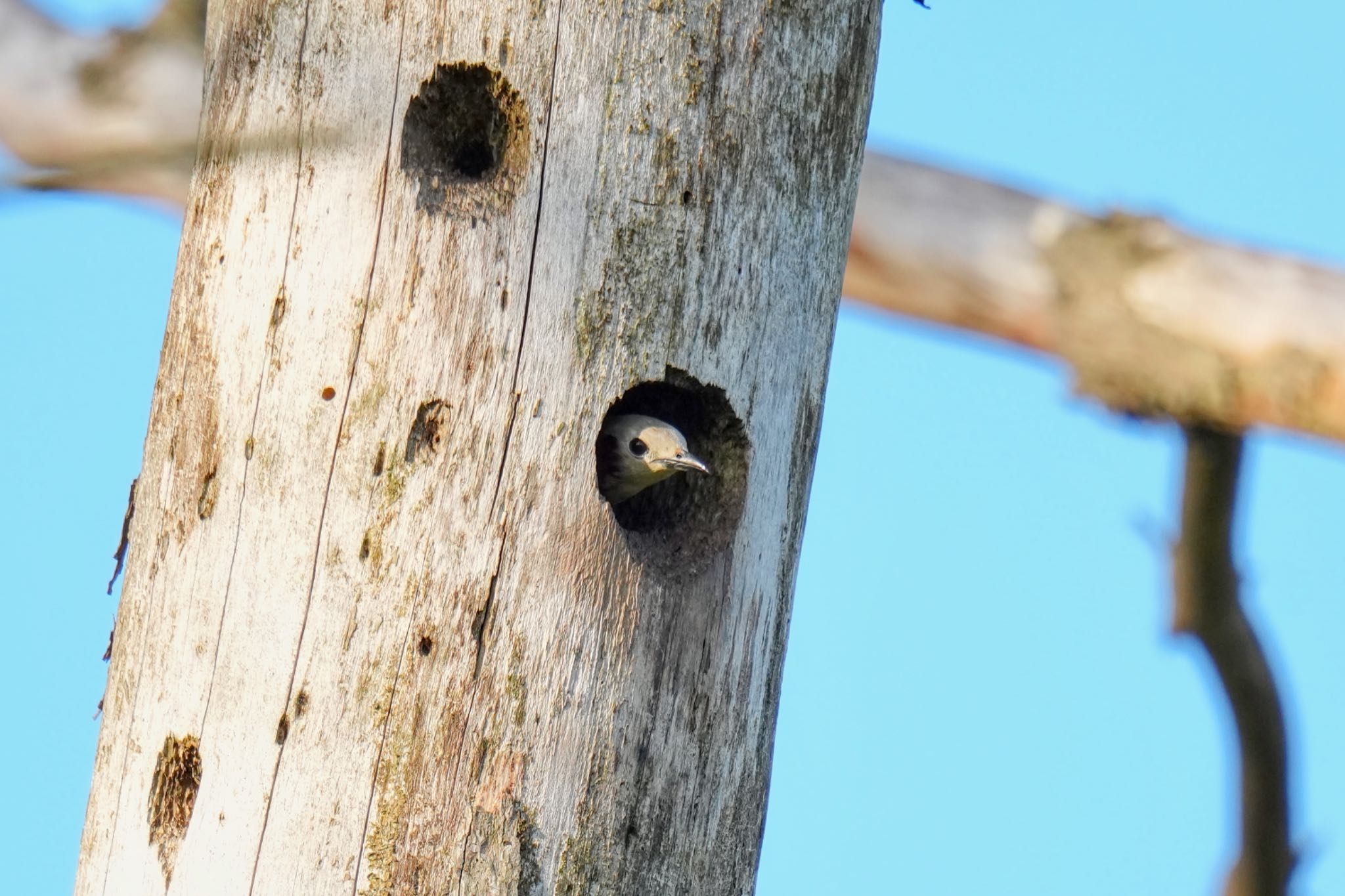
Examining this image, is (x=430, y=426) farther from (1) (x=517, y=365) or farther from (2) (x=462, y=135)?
(2) (x=462, y=135)

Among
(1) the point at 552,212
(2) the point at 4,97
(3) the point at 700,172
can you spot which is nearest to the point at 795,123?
(3) the point at 700,172

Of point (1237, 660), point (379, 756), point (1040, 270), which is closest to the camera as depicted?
point (379, 756)

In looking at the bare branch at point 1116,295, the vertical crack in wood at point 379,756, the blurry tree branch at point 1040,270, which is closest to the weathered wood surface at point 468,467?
the vertical crack in wood at point 379,756

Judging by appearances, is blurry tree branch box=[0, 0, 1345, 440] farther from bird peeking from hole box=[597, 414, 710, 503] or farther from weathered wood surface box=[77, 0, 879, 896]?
bird peeking from hole box=[597, 414, 710, 503]

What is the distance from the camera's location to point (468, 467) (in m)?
3.02

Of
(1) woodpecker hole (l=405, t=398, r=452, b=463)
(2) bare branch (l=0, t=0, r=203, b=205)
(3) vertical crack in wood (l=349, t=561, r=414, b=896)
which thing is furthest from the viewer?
(2) bare branch (l=0, t=0, r=203, b=205)

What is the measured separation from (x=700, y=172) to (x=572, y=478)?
2.12ft

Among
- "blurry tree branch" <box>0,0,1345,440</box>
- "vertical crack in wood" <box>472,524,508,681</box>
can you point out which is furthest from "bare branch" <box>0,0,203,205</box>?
"vertical crack in wood" <box>472,524,508,681</box>

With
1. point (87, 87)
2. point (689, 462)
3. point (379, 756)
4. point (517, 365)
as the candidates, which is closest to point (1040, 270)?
point (689, 462)

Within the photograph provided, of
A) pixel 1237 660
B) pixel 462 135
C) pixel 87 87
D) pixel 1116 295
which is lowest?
pixel 1237 660

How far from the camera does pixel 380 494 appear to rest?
9.84 feet

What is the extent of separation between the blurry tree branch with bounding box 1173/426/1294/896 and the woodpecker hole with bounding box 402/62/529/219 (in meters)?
1.96

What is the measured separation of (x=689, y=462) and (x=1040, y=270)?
242 centimetres

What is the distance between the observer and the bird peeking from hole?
3.37 m
